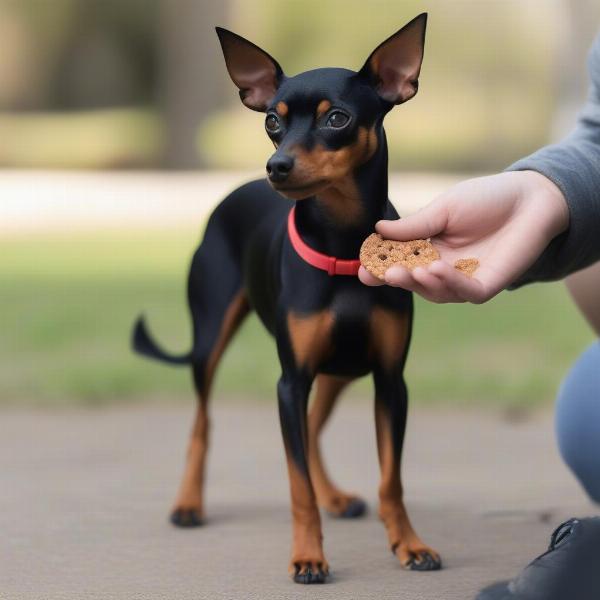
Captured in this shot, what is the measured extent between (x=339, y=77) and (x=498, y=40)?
29.8m

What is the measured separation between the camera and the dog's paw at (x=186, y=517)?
4.10 meters

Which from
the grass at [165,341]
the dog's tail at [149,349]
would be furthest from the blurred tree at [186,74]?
the dog's tail at [149,349]

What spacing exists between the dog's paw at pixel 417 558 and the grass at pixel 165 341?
2872mm

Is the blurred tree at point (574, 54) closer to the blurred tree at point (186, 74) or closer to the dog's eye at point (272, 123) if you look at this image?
the dog's eye at point (272, 123)

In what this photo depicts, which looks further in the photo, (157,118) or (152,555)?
(157,118)

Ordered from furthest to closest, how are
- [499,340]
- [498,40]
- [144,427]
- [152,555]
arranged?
[498,40]
[499,340]
[144,427]
[152,555]

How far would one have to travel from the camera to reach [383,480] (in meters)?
3.46

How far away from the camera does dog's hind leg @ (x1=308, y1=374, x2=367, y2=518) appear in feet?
13.8

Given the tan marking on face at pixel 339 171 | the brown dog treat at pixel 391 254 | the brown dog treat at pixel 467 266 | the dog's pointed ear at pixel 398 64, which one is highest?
the dog's pointed ear at pixel 398 64

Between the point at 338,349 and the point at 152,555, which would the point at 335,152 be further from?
the point at 152,555

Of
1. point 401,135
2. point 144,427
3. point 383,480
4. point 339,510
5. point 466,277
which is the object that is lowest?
point 401,135

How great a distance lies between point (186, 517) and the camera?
4102 mm

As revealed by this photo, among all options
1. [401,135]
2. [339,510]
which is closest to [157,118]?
[401,135]

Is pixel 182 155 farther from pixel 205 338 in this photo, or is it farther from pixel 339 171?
pixel 339 171
